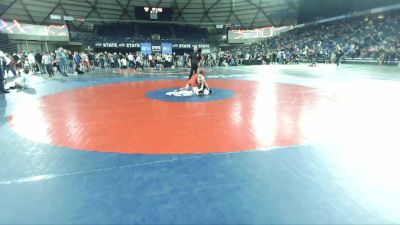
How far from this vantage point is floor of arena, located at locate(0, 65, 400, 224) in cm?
213

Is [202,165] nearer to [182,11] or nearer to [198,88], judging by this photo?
[198,88]

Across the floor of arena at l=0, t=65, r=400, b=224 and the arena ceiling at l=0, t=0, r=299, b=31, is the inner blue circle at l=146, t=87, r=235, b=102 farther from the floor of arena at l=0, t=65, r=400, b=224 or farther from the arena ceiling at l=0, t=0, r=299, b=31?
the arena ceiling at l=0, t=0, r=299, b=31

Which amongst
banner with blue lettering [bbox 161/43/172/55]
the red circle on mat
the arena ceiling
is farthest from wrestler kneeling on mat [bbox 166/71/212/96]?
the arena ceiling

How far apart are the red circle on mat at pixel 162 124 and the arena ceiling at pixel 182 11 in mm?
33288

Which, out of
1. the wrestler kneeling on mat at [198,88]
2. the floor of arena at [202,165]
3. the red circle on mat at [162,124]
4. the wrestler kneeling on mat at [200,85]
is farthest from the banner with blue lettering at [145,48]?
the floor of arena at [202,165]

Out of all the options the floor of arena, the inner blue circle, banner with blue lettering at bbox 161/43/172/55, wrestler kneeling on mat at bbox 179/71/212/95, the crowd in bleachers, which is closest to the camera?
the floor of arena

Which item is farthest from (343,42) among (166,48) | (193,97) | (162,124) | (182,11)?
(162,124)

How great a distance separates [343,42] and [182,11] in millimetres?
24364

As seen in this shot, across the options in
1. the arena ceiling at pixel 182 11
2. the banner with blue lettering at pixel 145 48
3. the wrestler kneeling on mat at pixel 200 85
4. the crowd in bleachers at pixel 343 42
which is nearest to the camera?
the wrestler kneeling on mat at pixel 200 85

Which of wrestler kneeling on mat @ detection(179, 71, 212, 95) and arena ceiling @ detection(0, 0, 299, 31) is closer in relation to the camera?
wrestler kneeling on mat @ detection(179, 71, 212, 95)

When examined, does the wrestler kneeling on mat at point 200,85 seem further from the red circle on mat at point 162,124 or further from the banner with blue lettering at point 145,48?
the banner with blue lettering at point 145,48

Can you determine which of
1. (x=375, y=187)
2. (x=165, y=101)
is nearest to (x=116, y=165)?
(x=375, y=187)

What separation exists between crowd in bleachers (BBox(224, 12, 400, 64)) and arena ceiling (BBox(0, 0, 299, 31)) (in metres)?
4.90

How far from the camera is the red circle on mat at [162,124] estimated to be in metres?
3.74
